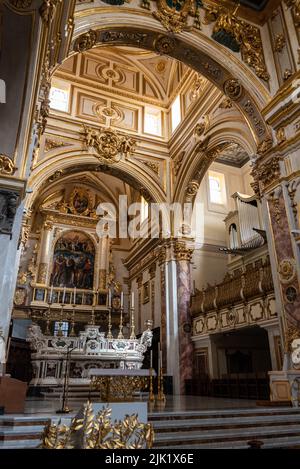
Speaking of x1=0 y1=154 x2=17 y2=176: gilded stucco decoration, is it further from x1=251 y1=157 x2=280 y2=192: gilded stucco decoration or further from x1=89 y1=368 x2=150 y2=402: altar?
x1=251 y1=157 x2=280 y2=192: gilded stucco decoration

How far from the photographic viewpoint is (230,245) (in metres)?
14.5

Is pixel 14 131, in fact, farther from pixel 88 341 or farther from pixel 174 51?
pixel 88 341

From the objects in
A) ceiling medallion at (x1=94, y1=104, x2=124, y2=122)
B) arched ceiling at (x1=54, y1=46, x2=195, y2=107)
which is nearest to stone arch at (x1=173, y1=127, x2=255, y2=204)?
arched ceiling at (x1=54, y1=46, x2=195, y2=107)

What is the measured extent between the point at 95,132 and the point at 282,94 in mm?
7596

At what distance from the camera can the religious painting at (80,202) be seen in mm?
19156

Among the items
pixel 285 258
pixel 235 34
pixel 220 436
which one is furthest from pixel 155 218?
pixel 220 436

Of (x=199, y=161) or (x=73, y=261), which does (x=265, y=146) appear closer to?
(x=199, y=161)

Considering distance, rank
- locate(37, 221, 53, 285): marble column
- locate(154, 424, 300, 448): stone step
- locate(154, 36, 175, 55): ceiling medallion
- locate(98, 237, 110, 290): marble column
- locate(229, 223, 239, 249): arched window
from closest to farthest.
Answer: locate(154, 424, 300, 448): stone step → locate(154, 36, 175, 55): ceiling medallion → locate(229, 223, 239, 249): arched window → locate(37, 221, 53, 285): marble column → locate(98, 237, 110, 290): marble column

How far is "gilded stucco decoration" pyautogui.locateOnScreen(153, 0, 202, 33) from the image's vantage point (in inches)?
374

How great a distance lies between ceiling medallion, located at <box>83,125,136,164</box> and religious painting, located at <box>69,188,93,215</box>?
6.07m

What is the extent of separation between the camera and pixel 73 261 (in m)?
18.1

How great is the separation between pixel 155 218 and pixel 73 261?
577 centimetres

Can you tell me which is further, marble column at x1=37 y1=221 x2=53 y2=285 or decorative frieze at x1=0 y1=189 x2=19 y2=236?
marble column at x1=37 y1=221 x2=53 y2=285
